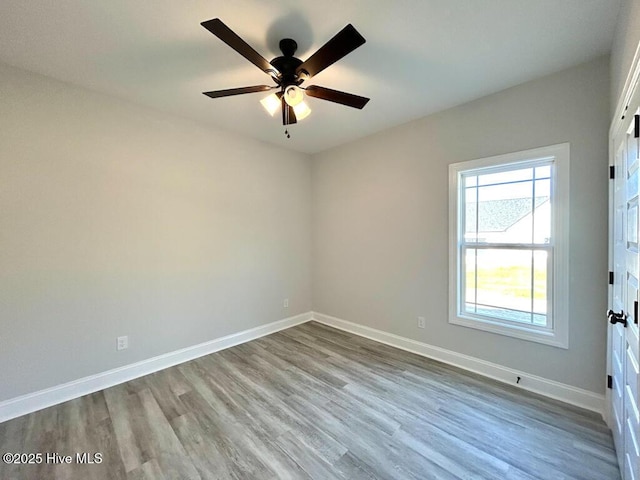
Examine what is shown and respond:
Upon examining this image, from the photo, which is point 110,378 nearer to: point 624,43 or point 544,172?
point 544,172

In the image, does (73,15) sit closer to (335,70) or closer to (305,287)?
(335,70)

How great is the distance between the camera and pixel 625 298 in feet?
4.85

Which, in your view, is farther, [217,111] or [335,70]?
[217,111]

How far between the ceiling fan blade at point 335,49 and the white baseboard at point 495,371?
2894 millimetres

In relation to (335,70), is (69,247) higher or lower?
lower

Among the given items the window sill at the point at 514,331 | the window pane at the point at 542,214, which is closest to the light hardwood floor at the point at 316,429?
the window sill at the point at 514,331

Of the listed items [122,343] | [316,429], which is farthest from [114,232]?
[316,429]

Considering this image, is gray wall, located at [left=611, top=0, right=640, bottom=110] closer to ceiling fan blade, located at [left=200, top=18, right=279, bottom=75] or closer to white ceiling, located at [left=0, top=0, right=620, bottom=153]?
white ceiling, located at [left=0, top=0, right=620, bottom=153]

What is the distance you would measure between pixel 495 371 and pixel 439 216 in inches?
62.6

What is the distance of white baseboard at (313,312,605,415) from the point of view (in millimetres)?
2137

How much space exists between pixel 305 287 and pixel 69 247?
2877mm

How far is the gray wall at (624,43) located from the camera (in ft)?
4.12

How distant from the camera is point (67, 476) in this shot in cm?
157

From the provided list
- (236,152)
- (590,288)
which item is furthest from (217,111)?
(590,288)
